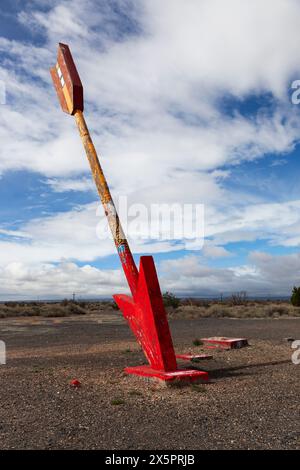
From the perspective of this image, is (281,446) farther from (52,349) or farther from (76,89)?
(52,349)

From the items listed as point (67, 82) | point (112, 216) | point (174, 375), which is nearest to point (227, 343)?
point (174, 375)

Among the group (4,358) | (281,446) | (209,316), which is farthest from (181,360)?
(209,316)

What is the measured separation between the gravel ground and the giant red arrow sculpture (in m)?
0.44

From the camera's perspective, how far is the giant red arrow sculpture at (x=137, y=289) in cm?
815

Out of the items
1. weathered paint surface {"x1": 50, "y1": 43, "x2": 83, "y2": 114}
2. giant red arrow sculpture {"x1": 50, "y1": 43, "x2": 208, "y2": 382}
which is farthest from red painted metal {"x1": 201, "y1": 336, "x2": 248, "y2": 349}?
weathered paint surface {"x1": 50, "y1": 43, "x2": 83, "y2": 114}

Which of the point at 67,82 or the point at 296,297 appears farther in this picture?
the point at 296,297

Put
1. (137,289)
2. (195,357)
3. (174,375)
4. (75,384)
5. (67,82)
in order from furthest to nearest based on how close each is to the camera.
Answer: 1. (195,357)
2. (67,82)
3. (137,289)
4. (75,384)
5. (174,375)

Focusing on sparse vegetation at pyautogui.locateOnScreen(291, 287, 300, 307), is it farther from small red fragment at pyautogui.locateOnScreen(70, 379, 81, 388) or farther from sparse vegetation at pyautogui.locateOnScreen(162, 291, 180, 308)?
small red fragment at pyautogui.locateOnScreen(70, 379, 81, 388)

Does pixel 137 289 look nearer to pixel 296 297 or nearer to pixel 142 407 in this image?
pixel 142 407

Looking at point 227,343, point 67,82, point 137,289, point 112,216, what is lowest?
point 227,343

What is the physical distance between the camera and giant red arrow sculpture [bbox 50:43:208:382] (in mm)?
8148

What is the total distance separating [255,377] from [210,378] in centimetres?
86

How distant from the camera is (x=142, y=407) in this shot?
667 cm

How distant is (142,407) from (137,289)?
2518 millimetres
